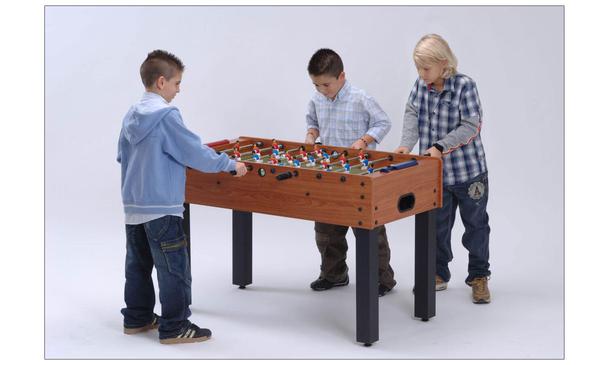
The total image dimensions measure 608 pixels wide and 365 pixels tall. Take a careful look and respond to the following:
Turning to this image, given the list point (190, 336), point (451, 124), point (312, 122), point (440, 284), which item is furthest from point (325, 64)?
point (190, 336)

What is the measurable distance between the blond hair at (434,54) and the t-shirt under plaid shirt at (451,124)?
65 millimetres

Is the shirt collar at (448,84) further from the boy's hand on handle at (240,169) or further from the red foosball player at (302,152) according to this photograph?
the boy's hand on handle at (240,169)

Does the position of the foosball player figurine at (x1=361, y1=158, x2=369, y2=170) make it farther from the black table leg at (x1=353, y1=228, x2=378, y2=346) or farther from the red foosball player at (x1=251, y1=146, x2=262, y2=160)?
the red foosball player at (x1=251, y1=146, x2=262, y2=160)

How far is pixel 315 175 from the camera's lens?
603 centimetres

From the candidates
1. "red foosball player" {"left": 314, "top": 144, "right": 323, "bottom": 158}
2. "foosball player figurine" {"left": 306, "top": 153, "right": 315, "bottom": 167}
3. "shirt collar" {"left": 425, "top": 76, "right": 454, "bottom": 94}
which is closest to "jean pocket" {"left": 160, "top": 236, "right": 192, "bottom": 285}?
"foosball player figurine" {"left": 306, "top": 153, "right": 315, "bottom": 167}

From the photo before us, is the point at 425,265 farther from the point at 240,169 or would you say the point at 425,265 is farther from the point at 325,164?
the point at 240,169

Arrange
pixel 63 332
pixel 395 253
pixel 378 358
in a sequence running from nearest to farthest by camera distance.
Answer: pixel 378 358, pixel 63 332, pixel 395 253

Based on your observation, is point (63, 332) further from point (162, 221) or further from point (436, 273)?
point (436, 273)

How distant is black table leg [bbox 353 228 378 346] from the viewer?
5.98 m

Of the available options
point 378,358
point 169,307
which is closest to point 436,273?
point 378,358

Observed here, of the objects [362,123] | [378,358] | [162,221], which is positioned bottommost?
[378,358]

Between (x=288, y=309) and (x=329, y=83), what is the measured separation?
1193 mm

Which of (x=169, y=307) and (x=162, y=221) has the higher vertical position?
(x=162, y=221)

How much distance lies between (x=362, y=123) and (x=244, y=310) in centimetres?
115
